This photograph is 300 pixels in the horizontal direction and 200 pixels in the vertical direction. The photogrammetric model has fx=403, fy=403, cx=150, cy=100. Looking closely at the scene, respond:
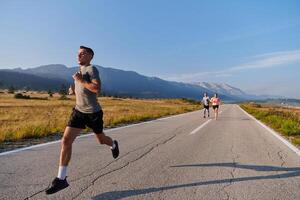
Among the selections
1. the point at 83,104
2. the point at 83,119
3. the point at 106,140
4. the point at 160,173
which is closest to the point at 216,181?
the point at 160,173

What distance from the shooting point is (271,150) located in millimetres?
10195

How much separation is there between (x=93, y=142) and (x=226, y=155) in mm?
4051

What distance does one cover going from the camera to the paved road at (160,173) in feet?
17.9

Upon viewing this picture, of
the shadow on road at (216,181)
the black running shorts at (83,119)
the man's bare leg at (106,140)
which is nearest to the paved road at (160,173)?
the shadow on road at (216,181)

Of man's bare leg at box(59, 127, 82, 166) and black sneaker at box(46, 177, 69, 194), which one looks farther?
man's bare leg at box(59, 127, 82, 166)

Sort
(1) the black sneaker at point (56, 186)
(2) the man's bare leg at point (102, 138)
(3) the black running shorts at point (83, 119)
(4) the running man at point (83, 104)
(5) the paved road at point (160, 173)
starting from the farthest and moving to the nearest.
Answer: (2) the man's bare leg at point (102, 138) < (3) the black running shorts at point (83, 119) < (4) the running man at point (83, 104) < (5) the paved road at point (160, 173) < (1) the black sneaker at point (56, 186)

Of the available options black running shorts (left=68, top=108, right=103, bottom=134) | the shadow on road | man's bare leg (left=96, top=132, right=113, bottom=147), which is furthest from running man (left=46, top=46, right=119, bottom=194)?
the shadow on road

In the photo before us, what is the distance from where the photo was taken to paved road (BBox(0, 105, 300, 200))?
5.45 metres

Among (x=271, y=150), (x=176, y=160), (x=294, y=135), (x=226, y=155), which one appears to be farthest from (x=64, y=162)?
(x=294, y=135)

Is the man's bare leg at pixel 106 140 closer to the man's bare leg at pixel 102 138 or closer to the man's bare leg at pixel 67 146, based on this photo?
the man's bare leg at pixel 102 138

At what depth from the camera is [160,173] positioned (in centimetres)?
682

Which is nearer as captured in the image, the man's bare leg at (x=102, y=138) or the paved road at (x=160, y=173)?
the paved road at (x=160, y=173)

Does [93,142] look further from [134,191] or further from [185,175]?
[134,191]

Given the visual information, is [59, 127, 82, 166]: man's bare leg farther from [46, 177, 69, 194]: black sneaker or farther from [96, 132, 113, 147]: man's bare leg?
[96, 132, 113, 147]: man's bare leg
